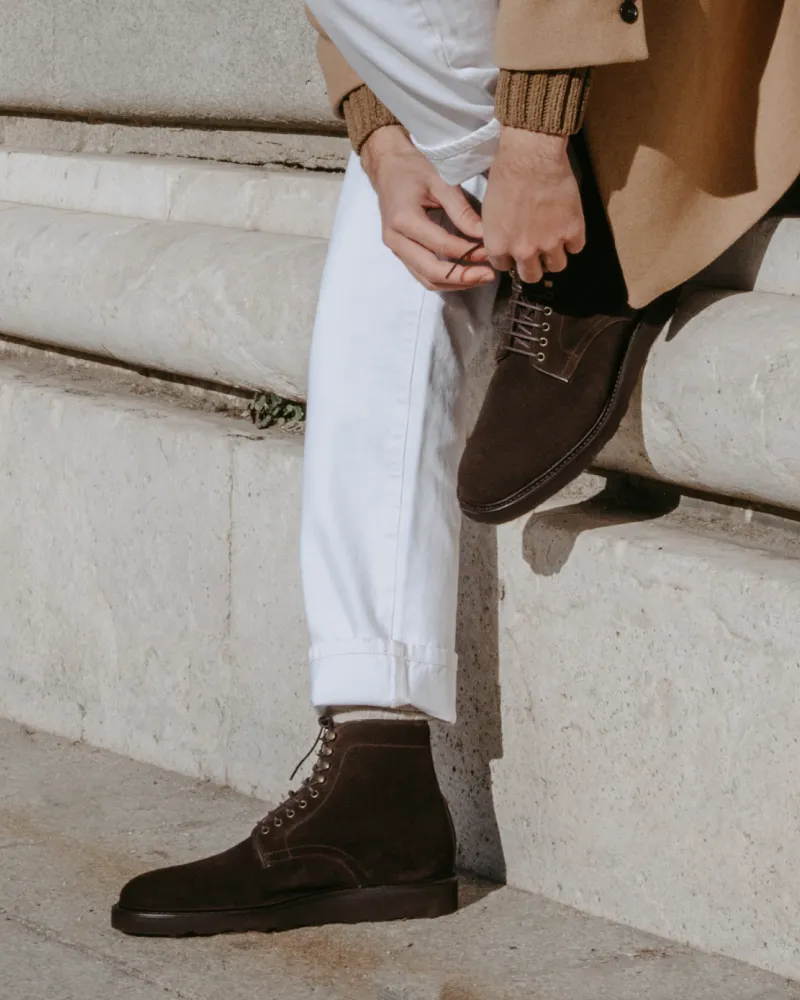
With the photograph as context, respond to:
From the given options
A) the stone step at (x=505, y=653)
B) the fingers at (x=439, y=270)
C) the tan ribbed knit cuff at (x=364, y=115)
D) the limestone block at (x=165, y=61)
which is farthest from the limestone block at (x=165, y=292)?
the fingers at (x=439, y=270)

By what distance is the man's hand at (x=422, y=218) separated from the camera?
219cm

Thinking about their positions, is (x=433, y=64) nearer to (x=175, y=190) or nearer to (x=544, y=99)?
(x=544, y=99)

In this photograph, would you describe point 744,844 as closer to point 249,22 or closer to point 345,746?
point 345,746

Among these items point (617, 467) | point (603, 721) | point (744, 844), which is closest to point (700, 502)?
point (617, 467)

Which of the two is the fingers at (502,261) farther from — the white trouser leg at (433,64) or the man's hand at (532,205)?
the white trouser leg at (433,64)

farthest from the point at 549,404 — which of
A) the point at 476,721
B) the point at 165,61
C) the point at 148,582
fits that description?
the point at 165,61

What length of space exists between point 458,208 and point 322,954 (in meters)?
0.97

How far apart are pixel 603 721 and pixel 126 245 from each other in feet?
4.56

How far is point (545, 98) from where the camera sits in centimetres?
197

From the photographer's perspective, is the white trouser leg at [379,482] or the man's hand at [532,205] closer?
the man's hand at [532,205]

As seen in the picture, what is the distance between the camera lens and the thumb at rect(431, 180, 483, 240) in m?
2.22

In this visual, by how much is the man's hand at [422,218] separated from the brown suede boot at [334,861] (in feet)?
1.97

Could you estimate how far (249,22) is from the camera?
309cm

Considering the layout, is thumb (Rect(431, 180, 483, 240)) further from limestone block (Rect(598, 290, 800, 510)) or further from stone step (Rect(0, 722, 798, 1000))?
stone step (Rect(0, 722, 798, 1000))
